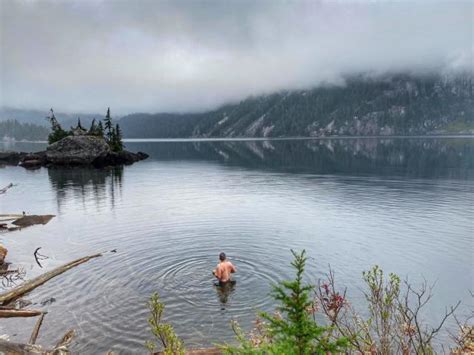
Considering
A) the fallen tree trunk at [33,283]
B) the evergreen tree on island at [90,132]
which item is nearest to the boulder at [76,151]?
the evergreen tree on island at [90,132]

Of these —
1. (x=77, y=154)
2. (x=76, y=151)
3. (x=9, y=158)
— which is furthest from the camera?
(x=9, y=158)

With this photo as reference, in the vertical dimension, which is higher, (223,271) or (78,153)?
(78,153)

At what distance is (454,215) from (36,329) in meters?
44.3

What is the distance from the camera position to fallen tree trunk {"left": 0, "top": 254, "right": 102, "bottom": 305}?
942 inches

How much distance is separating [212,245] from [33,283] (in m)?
15.2

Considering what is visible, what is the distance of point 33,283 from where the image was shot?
2623cm

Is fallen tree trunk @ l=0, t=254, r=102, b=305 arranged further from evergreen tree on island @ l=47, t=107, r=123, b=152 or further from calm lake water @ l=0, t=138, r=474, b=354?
evergreen tree on island @ l=47, t=107, r=123, b=152

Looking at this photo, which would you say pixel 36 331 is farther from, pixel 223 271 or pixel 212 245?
pixel 212 245

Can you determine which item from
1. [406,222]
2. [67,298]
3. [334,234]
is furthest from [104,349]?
[406,222]

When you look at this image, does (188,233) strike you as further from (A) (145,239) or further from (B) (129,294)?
(B) (129,294)

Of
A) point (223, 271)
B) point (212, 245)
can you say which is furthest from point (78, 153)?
point (223, 271)

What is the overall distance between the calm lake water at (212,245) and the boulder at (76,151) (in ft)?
178

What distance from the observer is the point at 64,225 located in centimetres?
4528

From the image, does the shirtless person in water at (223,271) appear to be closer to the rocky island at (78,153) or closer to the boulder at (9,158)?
the rocky island at (78,153)
